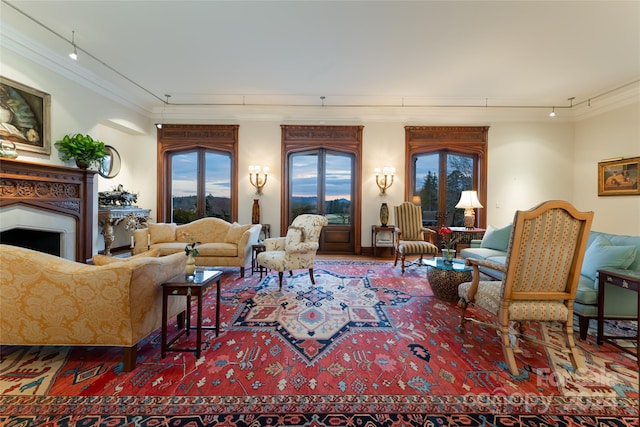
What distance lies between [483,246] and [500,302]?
2773 mm

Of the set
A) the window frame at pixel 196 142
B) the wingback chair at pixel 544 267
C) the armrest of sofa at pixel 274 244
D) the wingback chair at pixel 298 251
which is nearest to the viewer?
the wingback chair at pixel 544 267

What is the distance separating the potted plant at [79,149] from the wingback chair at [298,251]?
10.5ft

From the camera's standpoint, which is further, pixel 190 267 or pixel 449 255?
pixel 449 255

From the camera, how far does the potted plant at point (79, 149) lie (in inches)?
156

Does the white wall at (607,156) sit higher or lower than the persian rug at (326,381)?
higher

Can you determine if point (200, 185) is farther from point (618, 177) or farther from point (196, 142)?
point (618, 177)

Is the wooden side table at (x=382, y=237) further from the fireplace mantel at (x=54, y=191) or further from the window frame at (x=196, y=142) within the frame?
the fireplace mantel at (x=54, y=191)

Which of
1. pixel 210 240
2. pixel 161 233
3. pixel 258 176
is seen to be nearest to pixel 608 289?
pixel 210 240

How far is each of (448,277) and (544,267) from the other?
1.38 metres

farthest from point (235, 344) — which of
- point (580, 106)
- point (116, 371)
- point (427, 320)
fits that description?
point (580, 106)

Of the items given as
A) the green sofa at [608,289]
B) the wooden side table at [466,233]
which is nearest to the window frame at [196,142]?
the wooden side table at [466,233]

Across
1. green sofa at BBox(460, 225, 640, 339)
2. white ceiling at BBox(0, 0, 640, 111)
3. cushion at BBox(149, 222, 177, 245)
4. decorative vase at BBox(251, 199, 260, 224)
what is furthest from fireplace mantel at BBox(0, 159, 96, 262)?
green sofa at BBox(460, 225, 640, 339)

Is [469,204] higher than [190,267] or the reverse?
higher

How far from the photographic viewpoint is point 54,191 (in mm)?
3713
